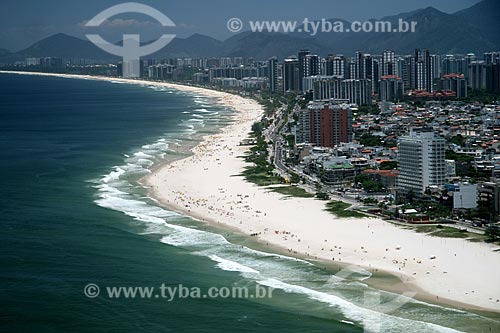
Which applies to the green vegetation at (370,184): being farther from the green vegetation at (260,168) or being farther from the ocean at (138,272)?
the ocean at (138,272)

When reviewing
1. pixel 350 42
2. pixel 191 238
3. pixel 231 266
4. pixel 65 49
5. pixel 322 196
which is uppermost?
pixel 65 49

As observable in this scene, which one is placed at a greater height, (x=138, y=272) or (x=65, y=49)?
(x=65, y=49)

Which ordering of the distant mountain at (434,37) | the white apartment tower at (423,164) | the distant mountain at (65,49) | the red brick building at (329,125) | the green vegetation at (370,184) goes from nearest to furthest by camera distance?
the white apartment tower at (423,164) < the green vegetation at (370,184) < the red brick building at (329,125) < the distant mountain at (434,37) < the distant mountain at (65,49)
